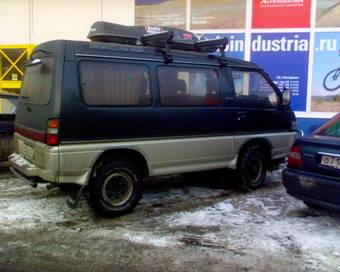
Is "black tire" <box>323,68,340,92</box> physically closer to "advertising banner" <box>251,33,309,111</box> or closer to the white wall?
"advertising banner" <box>251,33,309,111</box>

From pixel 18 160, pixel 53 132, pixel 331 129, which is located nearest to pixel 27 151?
pixel 18 160

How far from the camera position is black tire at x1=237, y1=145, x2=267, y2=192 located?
282 inches

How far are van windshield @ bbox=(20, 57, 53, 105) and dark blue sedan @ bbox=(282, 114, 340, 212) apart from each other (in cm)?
296

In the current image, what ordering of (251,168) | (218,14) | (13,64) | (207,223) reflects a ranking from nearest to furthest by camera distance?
(207,223)
(251,168)
(218,14)
(13,64)

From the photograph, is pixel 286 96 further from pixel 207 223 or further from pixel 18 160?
pixel 18 160

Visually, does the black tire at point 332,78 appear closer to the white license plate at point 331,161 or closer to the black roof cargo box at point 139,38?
the black roof cargo box at point 139,38

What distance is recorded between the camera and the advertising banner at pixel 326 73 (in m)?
11.1

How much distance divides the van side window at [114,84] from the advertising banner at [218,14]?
6.39 meters

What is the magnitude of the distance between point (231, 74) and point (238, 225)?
2393 millimetres

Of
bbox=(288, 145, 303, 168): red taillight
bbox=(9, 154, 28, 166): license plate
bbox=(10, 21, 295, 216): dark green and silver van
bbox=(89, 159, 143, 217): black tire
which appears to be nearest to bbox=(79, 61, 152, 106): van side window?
bbox=(10, 21, 295, 216): dark green and silver van

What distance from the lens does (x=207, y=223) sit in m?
5.69

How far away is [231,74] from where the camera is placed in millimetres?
7039

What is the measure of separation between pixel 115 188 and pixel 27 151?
45.2 inches

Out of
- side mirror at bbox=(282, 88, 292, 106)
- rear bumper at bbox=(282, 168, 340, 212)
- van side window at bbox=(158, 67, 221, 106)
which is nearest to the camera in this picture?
rear bumper at bbox=(282, 168, 340, 212)
